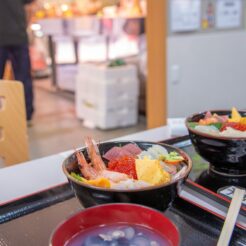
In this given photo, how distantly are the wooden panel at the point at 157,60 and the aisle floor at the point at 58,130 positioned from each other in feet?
1.47

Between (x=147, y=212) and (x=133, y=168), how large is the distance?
0.12 metres

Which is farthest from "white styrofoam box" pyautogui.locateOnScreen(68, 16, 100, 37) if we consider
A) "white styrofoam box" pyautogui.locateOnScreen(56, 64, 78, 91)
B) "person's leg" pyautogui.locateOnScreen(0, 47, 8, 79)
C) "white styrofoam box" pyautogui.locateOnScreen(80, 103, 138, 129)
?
"person's leg" pyautogui.locateOnScreen(0, 47, 8, 79)

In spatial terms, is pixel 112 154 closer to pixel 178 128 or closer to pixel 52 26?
pixel 178 128

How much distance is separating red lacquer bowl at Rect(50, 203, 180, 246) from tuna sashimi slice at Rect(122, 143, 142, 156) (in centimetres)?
20

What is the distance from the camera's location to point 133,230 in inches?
20.6

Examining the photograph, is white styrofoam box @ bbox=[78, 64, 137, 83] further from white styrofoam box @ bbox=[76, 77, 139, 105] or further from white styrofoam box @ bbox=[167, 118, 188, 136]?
white styrofoam box @ bbox=[167, 118, 188, 136]

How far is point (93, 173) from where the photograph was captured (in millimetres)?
653

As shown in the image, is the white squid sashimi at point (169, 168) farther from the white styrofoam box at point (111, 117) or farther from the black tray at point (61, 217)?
the white styrofoam box at point (111, 117)

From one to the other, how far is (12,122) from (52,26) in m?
3.41

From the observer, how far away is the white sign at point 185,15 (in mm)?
2467

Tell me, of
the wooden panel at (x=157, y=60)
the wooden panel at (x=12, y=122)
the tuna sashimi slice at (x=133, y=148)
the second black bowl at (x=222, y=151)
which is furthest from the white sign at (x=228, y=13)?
the tuna sashimi slice at (x=133, y=148)

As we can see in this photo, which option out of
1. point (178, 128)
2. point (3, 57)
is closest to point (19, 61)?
point (3, 57)

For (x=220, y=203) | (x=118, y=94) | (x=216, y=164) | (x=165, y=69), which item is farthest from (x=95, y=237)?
(x=118, y=94)

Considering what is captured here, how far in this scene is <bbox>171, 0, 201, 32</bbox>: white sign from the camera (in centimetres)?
247
